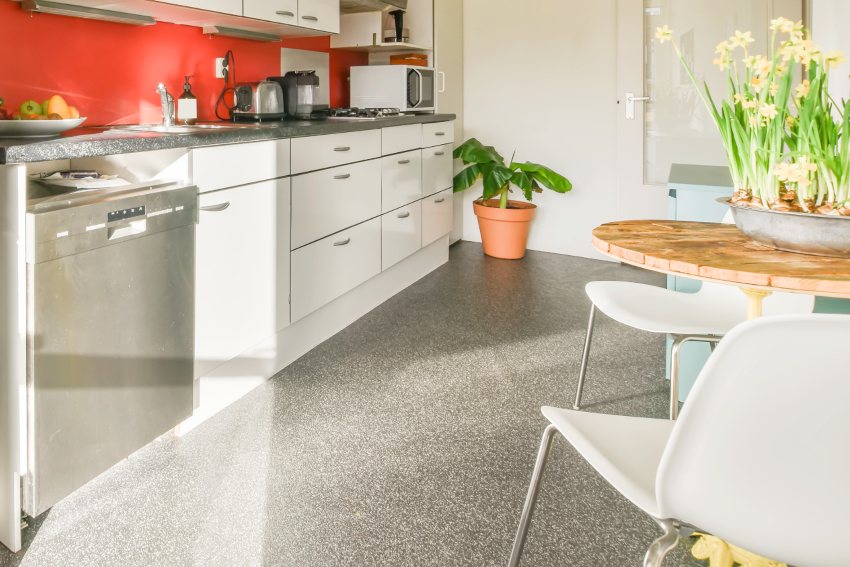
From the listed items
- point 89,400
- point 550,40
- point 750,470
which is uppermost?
point 550,40

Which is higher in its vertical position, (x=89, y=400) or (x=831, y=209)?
(x=831, y=209)

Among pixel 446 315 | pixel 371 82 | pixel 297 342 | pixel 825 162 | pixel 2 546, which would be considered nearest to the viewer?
pixel 825 162

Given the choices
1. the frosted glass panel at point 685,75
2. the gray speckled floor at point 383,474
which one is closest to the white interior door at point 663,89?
the frosted glass panel at point 685,75

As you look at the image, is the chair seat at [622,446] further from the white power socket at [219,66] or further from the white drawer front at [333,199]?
the white power socket at [219,66]

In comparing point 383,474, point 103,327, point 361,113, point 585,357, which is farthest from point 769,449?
point 361,113

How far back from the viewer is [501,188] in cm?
469

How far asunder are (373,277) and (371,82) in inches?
55.5

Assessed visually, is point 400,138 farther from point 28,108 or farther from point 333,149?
point 28,108

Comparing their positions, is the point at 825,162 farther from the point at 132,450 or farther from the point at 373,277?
the point at 373,277

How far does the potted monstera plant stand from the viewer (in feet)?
15.1

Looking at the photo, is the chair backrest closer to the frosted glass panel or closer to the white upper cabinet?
the white upper cabinet

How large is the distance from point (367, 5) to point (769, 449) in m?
3.76

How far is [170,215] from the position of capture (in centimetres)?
197

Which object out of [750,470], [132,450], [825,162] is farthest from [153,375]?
[825,162]
